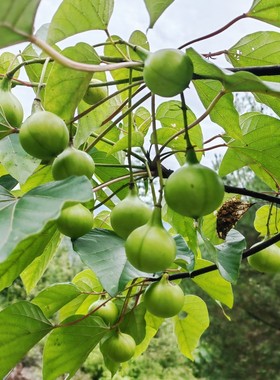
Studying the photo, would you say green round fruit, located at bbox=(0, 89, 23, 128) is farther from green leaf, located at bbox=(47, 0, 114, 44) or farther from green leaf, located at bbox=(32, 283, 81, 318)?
green leaf, located at bbox=(32, 283, 81, 318)

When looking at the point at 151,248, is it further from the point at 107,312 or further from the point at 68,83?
the point at 107,312

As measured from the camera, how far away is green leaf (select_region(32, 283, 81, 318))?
58 centimetres

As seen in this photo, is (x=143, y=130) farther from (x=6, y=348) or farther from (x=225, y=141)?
(x=6, y=348)

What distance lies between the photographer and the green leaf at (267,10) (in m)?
0.45

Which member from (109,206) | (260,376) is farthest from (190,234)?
(260,376)

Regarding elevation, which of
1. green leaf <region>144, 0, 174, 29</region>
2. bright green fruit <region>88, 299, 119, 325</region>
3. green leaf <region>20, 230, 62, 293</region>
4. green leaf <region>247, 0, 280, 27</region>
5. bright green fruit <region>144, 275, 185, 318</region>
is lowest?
bright green fruit <region>88, 299, 119, 325</region>

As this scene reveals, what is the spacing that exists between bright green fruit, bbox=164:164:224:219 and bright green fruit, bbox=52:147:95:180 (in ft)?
0.24

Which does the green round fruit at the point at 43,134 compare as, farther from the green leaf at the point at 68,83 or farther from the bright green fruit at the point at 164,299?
the bright green fruit at the point at 164,299

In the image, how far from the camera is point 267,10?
1.50 ft

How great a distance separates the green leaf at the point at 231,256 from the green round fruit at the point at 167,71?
0.61 feet

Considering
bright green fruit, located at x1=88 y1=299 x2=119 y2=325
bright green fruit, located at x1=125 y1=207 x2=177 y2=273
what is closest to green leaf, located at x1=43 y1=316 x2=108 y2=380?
bright green fruit, located at x1=88 y1=299 x2=119 y2=325

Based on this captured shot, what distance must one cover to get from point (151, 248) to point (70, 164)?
0.08m

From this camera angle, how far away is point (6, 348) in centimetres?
52

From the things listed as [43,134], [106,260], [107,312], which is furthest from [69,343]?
[43,134]
